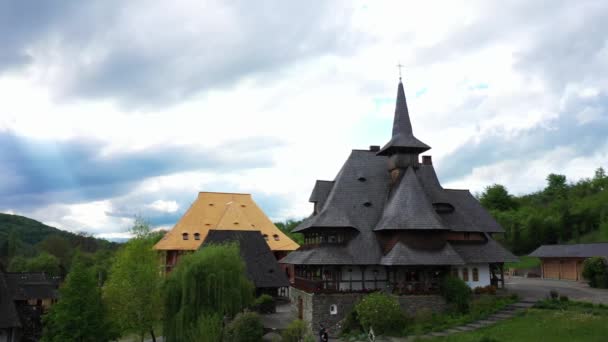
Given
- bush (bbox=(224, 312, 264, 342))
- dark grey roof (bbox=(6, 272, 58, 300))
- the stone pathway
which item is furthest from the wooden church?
dark grey roof (bbox=(6, 272, 58, 300))

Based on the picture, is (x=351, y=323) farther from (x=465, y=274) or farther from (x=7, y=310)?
(x=7, y=310)

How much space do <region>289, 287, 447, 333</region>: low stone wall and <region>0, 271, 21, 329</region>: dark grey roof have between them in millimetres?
18560

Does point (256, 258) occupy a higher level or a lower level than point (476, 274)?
higher

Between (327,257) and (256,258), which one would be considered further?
(256,258)

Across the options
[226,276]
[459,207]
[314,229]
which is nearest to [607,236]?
[459,207]

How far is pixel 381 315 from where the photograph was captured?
22984mm

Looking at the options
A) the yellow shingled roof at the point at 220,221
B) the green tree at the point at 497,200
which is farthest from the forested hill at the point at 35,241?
the green tree at the point at 497,200

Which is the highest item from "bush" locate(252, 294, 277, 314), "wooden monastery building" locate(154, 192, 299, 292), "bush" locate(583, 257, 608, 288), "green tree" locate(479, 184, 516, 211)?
"green tree" locate(479, 184, 516, 211)

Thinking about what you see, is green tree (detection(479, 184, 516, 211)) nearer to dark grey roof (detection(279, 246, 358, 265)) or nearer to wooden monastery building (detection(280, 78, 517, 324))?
wooden monastery building (detection(280, 78, 517, 324))

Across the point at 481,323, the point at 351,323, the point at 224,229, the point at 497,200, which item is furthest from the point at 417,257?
the point at 497,200

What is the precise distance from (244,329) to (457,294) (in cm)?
1109

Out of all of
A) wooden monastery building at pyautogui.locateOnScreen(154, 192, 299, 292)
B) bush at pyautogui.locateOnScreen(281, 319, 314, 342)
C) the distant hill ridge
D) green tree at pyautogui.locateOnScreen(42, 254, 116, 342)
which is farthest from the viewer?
the distant hill ridge

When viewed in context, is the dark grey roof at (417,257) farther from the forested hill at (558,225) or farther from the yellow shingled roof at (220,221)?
the forested hill at (558,225)

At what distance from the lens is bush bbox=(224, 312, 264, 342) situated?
21203 mm
